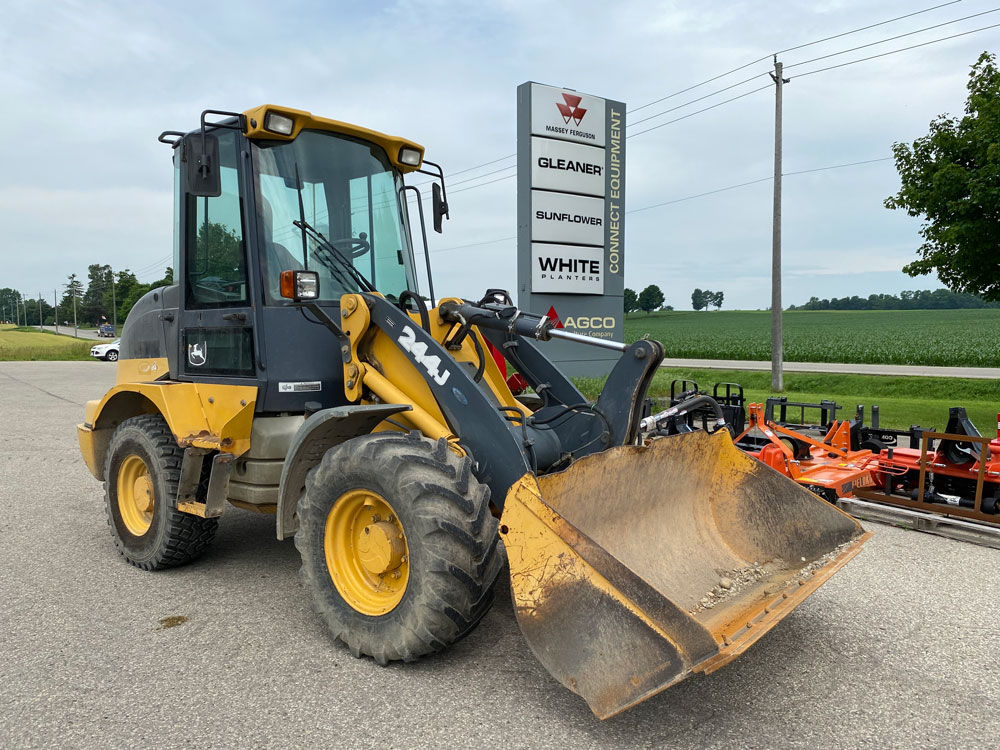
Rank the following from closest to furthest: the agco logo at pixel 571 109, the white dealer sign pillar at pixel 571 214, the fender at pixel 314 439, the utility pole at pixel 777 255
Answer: the fender at pixel 314 439, the white dealer sign pillar at pixel 571 214, the agco logo at pixel 571 109, the utility pole at pixel 777 255

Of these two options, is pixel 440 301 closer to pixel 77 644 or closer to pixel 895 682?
pixel 77 644

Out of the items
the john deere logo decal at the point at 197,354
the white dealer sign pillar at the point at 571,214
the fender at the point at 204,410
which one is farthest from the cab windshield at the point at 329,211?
the white dealer sign pillar at the point at 571,214

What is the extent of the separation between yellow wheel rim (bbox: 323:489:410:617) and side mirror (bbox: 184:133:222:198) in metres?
1.91

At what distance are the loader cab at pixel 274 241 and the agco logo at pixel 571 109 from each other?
9.22m

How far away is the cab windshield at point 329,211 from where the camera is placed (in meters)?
4.48

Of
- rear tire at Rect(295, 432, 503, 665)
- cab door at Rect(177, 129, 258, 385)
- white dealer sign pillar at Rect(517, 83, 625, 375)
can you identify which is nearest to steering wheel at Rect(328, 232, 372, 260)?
cab door at Rect(177, 129, 258, 385)

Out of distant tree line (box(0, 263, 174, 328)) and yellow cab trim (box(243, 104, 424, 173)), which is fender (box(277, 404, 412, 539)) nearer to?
yellow cab trim (box(243, 104, 424, 173))

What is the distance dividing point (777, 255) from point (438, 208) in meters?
14.6

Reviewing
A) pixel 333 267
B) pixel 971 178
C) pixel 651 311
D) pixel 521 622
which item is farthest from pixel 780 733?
pixel 651 311

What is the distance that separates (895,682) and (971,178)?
9.74 meters

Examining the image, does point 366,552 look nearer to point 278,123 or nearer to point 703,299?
point 278,123

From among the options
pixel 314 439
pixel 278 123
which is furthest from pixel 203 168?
pixel 314 439

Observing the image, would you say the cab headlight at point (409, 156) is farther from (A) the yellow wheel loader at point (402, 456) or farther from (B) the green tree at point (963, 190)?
(B) the green tree at point (963, 190)

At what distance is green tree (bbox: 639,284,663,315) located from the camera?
4321 inches
